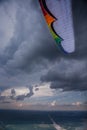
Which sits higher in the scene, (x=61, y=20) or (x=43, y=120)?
(x=61, y=20)

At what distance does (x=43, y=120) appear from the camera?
3.45 m

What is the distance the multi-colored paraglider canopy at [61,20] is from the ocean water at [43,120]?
1.09m

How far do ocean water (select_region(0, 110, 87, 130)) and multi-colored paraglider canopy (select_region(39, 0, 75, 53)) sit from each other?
1.09 m

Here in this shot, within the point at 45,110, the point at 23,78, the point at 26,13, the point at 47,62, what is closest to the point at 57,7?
the point at 26,13

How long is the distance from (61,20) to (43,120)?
1601mm

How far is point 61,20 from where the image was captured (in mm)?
2795

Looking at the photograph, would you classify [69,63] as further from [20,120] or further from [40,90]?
[20,120]

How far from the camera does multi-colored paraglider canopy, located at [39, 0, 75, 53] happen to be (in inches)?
105

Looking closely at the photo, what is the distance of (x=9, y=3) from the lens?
10.8ft

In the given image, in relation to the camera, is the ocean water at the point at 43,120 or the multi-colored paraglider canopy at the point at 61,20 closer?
the multi-colored paraglider canopy at the point at 61,20

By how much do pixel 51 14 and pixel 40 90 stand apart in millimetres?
1214

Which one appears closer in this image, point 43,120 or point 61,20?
point 61,20

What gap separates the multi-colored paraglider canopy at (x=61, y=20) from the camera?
2.68m

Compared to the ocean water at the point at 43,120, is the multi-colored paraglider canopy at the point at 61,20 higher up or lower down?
higher up
